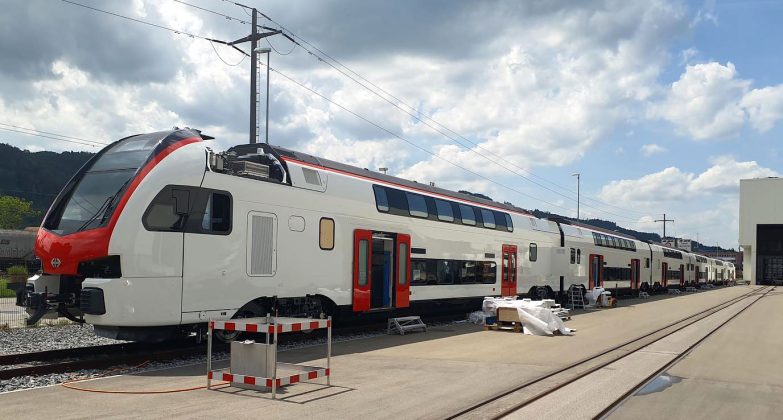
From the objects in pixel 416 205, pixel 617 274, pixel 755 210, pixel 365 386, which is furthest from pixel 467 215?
pixel 755 210

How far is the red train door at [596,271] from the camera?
30.9 meters

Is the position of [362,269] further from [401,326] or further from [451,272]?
[451,272]

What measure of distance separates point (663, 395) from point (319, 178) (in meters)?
8.07

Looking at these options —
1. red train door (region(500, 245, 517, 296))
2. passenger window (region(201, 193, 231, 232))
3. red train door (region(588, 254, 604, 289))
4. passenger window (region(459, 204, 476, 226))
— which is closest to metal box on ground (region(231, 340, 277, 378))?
passenger window (region(201, 193, 231, 232))

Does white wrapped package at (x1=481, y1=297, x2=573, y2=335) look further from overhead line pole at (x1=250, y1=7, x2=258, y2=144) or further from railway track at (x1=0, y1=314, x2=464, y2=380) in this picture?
overhead line pole at (x1=250, y1=7, x2=258, y2=144)

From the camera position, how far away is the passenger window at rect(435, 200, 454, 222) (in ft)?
60.8

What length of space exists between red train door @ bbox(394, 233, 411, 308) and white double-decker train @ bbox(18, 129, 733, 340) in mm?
39

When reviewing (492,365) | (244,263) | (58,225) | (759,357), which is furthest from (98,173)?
(759,357)

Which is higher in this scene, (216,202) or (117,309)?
(216,202)

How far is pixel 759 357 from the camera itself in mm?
12953

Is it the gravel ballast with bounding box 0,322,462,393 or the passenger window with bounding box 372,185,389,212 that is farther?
the passenger window with bounding box 372,185,389,212

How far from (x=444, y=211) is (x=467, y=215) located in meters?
1.48

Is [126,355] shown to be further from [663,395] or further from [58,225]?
[663,395]

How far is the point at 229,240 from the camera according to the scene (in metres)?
11.3
